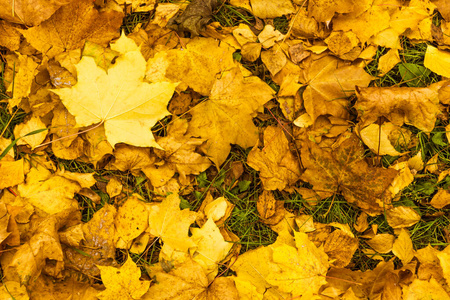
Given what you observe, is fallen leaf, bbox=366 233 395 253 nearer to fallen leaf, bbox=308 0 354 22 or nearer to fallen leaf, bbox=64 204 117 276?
fallen leaf, bbox=308 0 354 22

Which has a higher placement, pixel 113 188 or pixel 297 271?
pixel 113 188

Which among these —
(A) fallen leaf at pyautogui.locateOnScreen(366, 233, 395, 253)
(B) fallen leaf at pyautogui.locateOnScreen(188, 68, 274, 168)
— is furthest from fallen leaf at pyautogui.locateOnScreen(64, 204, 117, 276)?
(A) fallen leaf at pyautogui.locateOnScreen(366, 233, 395, 253)

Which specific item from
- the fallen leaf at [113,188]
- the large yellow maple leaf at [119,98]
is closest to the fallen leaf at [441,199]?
the large yellow maple leaf at [119,98]

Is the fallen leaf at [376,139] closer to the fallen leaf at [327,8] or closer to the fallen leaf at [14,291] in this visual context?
the fallen leaf at [327,8]

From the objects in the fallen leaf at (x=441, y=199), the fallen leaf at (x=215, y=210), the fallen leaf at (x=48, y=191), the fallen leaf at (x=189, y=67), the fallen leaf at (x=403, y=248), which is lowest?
the fallen leaf at (x=403, y=248)

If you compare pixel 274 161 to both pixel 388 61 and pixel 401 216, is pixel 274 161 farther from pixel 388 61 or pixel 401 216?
pixel 388 61

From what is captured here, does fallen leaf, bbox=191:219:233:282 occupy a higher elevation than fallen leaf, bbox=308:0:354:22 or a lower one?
lower

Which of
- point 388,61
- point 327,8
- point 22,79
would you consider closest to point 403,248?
point 388,61
